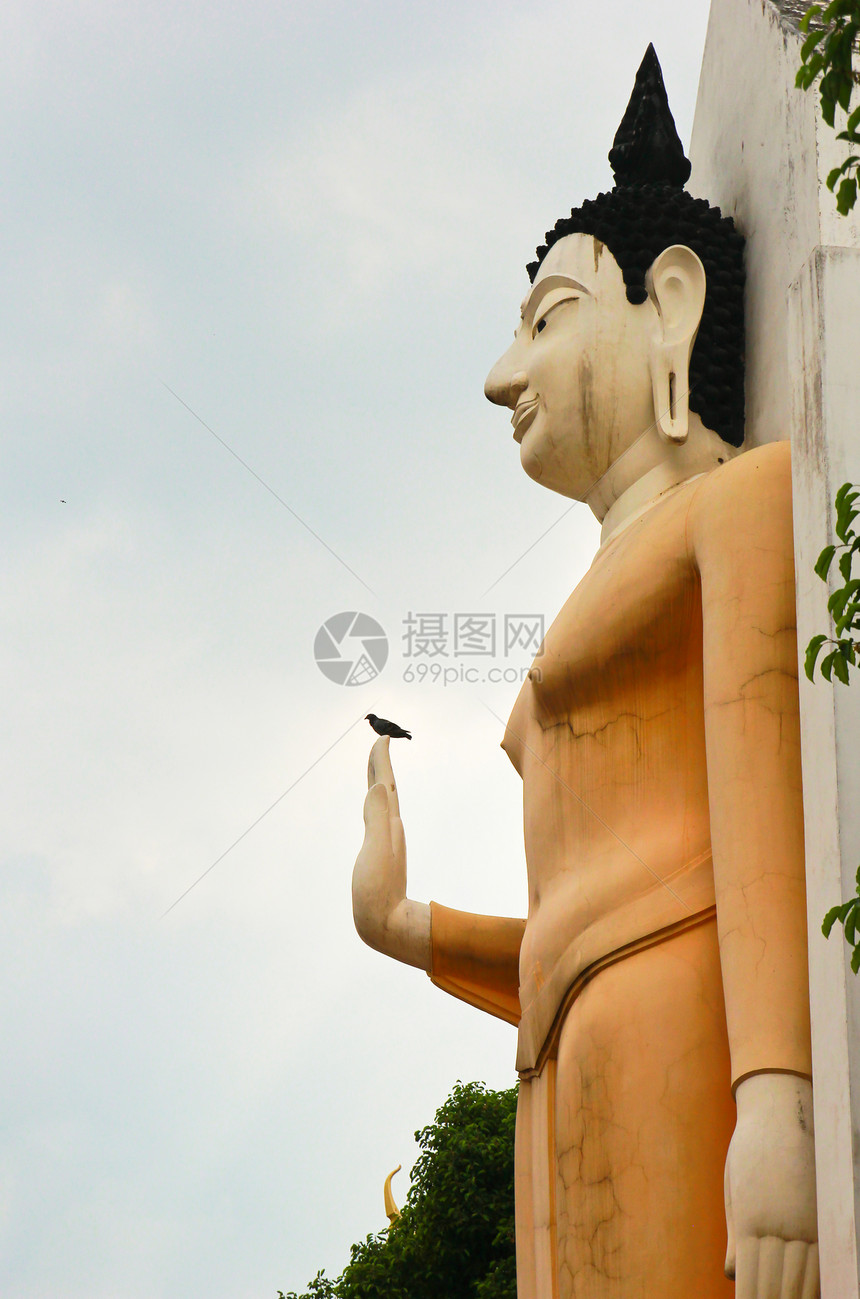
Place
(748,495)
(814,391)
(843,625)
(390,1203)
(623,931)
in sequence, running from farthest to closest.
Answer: (390,1203)
(748,495)
(623,931)
(814,391)
(843,625)

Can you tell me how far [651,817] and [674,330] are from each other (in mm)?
1773

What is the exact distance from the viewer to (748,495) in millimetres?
5070

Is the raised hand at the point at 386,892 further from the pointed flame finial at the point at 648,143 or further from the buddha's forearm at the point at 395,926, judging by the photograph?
the pointed flame finial at the point at 648,143

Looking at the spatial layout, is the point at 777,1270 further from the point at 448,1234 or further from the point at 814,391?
the point at 448,1234

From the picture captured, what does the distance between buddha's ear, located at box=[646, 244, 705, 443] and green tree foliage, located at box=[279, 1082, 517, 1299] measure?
957 centimetres

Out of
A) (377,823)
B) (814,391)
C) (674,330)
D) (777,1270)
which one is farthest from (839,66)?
(377,823)

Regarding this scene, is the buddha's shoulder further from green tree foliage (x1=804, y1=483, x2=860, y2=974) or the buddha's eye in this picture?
green tree foliage (x1=804, y1=483, x2=860, y2=974)

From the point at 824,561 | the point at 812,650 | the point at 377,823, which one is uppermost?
the point at 377,823

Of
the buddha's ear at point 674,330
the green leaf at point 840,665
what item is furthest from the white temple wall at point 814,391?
the green leaf at point 840,665

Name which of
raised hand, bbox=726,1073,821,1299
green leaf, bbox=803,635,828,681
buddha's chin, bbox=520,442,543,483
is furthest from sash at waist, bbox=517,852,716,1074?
buddha's chin, bbox=520,442,543,483

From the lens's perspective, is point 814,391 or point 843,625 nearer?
point 843,625

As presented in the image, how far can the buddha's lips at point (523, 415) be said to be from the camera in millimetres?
6043

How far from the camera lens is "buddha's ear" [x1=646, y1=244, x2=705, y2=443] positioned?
5777 mm

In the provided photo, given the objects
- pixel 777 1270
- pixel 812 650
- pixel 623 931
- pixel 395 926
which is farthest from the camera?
pixel 395 926
